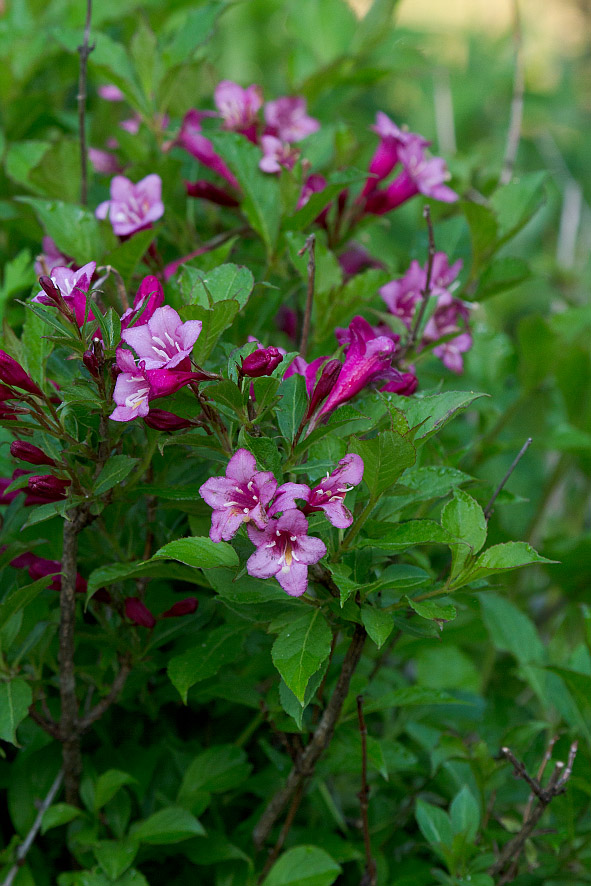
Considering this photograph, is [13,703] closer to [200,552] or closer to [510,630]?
[200,552]

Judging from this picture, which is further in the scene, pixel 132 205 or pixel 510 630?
pixel 510 630

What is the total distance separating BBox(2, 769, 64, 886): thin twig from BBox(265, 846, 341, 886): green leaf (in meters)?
0.29

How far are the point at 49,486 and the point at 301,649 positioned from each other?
279 mm

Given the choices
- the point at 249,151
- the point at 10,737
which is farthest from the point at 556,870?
the point at 249,151

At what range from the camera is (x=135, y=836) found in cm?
103

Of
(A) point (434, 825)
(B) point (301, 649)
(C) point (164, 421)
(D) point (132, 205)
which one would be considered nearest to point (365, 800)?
(A) point (434, 825)

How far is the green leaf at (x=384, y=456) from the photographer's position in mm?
742

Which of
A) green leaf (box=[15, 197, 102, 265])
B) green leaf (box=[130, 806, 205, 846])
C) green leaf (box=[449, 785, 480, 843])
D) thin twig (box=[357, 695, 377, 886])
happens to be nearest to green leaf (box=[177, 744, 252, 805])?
green leaf (box=[130, 806, 205, 846])

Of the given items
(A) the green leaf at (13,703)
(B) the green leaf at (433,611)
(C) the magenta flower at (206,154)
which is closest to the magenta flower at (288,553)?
(B) the green leaf at (433,611)

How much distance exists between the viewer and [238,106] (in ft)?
4.22

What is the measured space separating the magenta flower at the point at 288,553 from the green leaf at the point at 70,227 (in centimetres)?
53

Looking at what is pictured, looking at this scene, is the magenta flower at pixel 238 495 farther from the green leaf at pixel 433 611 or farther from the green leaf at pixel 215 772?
the green leaf at pixel 215 772

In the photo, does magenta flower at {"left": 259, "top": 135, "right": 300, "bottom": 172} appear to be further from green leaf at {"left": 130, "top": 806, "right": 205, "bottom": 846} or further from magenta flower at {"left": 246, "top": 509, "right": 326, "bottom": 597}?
green leaf at {"left": 130, "top": 806, "right": 205, "bottom": 846}

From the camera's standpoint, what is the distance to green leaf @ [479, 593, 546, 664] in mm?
1385
